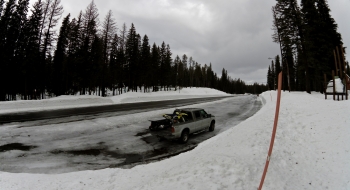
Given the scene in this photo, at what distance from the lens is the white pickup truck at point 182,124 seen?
7863 millimetres

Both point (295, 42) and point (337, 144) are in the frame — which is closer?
A: point (337, 144)

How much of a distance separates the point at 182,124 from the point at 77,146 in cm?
470

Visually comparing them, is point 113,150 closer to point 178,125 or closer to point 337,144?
point 178,125

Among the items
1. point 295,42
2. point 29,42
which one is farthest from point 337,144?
point 29,42

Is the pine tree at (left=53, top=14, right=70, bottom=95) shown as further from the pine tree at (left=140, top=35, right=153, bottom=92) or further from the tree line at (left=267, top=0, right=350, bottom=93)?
the tree line at (left=267, top=0, right=350, bottom=93)

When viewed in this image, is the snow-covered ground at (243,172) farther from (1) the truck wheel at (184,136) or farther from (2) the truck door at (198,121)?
(2) the truck door at (198,121)

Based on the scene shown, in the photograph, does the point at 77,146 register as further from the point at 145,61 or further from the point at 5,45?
the point at 145,61

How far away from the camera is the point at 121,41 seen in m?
41.2

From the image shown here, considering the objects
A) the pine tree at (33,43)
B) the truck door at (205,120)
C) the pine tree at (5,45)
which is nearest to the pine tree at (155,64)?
the pine tree at (33,43)

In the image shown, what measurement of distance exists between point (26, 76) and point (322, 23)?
151ft

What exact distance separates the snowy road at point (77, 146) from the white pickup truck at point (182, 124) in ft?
1.41

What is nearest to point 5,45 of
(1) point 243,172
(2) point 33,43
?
(2) point 33,43

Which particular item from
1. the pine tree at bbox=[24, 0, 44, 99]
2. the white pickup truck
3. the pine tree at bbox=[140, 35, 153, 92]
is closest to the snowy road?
the white pickup truck

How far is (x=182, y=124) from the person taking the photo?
815 cm
